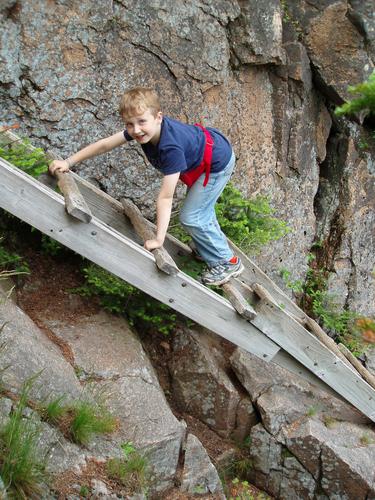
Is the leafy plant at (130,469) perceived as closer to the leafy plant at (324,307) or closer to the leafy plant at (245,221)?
the leafy plant at (245,221)

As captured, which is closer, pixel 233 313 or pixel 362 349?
pixel 233 313

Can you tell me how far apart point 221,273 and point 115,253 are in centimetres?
121

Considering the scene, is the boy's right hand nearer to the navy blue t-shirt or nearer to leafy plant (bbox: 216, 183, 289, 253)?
the navy blue t-shirt

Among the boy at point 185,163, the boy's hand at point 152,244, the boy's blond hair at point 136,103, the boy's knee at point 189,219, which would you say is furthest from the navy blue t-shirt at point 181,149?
the boy's hand at point 152,244

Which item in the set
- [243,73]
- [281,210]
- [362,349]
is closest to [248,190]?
[281,210]

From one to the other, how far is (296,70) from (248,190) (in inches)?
59.4

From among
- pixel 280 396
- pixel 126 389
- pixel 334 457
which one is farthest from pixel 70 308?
pixel 334 457

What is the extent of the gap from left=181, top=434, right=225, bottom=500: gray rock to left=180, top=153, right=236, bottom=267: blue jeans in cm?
160

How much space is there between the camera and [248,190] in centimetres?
686

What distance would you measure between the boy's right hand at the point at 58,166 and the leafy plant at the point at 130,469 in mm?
2227

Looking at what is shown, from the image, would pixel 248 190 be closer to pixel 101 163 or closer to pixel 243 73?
pixel 243 73

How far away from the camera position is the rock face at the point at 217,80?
219 inches

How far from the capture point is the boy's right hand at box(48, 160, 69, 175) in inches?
188

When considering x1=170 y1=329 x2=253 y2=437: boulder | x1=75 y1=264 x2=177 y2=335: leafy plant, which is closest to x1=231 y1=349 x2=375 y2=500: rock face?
x1=170 y1=329 x2=253 y2=437: boulder
